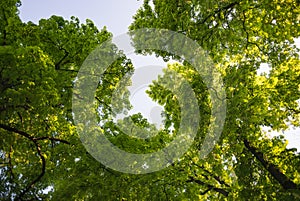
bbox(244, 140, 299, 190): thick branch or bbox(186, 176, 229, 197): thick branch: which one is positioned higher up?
bbox(186, 176, 229, 197): thick branch

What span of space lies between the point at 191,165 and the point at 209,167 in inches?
56.6

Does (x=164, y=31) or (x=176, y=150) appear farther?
(x=176, y=150)

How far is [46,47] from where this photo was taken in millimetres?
12289

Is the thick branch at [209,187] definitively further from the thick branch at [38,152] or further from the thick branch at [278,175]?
the thick branch at [38,152]

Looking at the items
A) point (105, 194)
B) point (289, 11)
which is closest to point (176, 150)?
point (105, 194)

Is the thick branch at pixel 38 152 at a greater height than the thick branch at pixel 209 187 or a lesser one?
lesser

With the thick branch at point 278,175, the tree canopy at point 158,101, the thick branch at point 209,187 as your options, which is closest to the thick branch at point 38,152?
the tree canopy at point 158,101

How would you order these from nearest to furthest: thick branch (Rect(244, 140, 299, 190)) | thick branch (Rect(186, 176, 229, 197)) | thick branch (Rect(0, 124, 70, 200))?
1. thick branch (Rect(0, 124, 70, 200))
2. thick branch (Rect(244, 140, 299, 190))
3. thick branch (Rect(186, 176, 229, 197))

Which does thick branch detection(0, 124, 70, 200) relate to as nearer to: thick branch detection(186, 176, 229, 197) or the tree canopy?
the tree canopy

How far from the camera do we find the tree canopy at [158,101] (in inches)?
357

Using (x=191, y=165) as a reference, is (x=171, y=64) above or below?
above

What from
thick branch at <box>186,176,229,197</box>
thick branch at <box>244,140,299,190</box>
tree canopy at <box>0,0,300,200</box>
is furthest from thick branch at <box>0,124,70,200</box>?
thick branch at <box>244,140,299,190</box>

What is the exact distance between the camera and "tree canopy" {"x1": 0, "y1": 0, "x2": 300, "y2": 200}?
9078mm

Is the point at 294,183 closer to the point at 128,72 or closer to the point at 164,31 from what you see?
the point at 164,31
